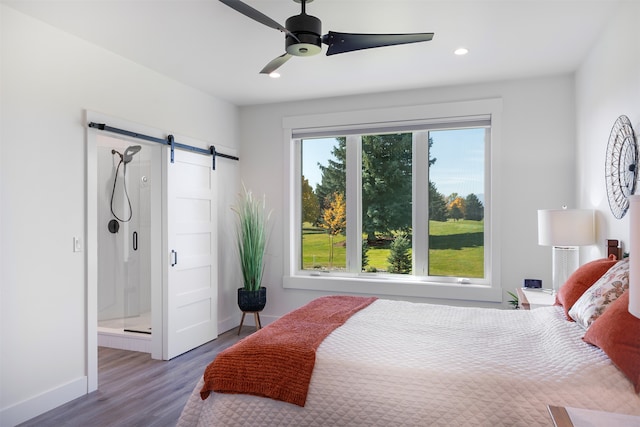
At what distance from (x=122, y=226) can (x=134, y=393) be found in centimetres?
211

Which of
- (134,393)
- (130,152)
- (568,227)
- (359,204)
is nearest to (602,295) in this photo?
(568,227)

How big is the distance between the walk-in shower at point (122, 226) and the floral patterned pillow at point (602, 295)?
404 cm

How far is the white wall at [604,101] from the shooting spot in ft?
8.18

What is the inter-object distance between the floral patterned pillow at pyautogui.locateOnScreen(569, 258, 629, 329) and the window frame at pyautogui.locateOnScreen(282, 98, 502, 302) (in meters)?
2.03

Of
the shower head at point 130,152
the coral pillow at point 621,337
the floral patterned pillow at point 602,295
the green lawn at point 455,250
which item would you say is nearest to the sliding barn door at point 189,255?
the shower head at point 130,152

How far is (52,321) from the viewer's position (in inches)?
117

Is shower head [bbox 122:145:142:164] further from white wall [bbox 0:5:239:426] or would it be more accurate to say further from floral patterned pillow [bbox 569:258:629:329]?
floral patterned pillow [bbox 569:258:629:329]

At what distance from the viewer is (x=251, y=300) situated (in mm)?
4586

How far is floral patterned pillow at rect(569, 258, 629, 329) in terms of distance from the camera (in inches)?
77.8

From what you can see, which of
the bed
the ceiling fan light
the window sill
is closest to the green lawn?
the window sill

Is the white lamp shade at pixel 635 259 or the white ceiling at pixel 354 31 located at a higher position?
the white ceiling at pixel 354 31

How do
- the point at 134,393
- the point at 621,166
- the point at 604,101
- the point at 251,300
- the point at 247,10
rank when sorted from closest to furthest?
the point at 247,10 < the point at 621,166 < the point at 604,101 < the point at 134,393 < the point at 251,300

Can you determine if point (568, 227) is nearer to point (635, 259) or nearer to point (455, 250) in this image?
point (455, 250)

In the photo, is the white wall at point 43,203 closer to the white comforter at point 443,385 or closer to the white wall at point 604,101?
the white comforter at point 443,385
